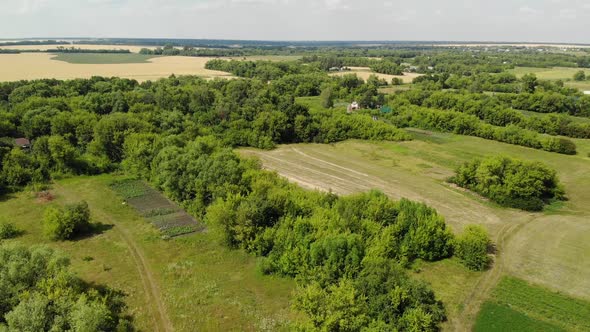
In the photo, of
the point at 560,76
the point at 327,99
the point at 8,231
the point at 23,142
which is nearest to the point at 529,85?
the point at 560,76

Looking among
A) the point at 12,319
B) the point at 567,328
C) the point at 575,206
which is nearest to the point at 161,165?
the point at 12,319

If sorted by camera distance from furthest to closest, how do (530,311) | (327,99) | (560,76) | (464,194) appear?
(560,76)
(327,99)
(464,194)
(530,311)

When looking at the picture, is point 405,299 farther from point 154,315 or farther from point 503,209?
point 503,209

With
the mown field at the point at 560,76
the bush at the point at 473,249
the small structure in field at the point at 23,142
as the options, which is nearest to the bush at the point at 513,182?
the bush at the point at 473,249

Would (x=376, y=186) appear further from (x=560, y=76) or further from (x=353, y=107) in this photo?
(x=560, y=76)

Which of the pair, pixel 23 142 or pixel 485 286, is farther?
pixel 23 142
